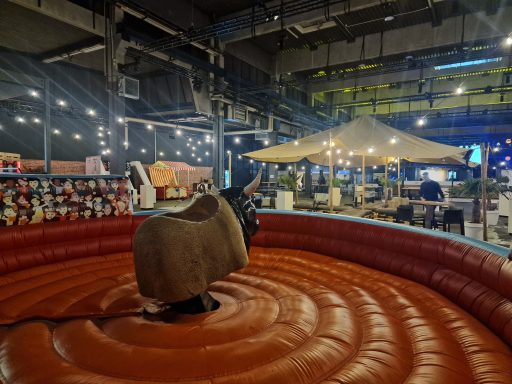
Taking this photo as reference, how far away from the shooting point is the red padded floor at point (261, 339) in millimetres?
1556

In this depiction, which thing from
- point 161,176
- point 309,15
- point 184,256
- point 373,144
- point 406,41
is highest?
point 406,41

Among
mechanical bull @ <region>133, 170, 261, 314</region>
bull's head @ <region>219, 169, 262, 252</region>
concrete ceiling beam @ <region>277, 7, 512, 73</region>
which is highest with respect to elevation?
concrete ceiling beam @ <region>277, 7, 512, 73</region>

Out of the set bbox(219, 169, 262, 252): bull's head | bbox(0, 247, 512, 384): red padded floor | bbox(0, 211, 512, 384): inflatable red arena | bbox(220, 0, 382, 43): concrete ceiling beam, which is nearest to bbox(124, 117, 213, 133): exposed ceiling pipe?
bbox(220, 0, 382, 43): concrete ceiling beam

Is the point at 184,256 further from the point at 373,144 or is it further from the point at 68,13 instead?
the point at 68,13

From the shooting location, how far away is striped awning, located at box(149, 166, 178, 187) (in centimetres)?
1484

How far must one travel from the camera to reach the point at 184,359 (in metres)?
1.64

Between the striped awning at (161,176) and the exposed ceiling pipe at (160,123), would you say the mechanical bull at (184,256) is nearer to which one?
the exposed ceiling pipe at (160,123)

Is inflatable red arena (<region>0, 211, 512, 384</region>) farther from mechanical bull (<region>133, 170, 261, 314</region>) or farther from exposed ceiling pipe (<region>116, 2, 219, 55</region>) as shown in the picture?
exposed ceiling pipe (<region>116, 2, 219, 55</region>)

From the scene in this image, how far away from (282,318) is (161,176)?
14241 mm

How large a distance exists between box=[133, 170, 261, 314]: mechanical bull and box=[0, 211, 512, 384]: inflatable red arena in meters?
0.22

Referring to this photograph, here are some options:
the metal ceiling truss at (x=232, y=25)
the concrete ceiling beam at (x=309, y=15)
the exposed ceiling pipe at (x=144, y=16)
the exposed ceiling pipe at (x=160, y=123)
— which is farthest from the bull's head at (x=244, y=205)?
the exposed ceiling pipe at (x=160, y=123)

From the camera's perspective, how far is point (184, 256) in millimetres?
1927

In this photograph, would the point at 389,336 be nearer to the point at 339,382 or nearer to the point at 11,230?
the point at 339,382

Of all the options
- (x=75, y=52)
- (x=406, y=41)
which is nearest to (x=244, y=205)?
(x=75, y=52)
